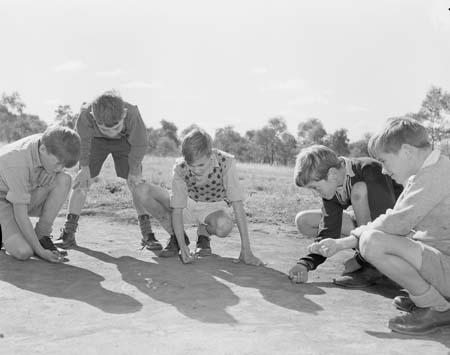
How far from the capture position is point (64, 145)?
4.20 meters

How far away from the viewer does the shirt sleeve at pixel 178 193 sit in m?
4.64

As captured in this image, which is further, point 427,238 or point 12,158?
point 12,158

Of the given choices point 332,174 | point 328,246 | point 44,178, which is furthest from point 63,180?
point 328,246

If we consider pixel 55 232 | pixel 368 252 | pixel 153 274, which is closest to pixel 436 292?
pixel 368 252

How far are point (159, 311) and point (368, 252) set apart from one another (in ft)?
3.90

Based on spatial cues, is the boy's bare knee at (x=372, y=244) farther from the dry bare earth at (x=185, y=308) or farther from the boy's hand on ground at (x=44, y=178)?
the boy's hand on ground at (x=44, y=178)

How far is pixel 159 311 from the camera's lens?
3346 millimetres

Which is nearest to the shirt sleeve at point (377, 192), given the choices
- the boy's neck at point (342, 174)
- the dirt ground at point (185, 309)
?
the boy's neck at point (342, 174)

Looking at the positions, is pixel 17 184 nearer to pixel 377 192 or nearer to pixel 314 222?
pixel 314 222

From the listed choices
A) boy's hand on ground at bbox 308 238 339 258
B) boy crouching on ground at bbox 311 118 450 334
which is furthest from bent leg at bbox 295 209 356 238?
boy crouching on ground at bbox 311 118 450 334

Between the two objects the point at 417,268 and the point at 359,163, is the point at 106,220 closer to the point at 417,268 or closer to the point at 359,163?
the point at 359,163

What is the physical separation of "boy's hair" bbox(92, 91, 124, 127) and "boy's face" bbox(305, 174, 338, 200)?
169 centimetres

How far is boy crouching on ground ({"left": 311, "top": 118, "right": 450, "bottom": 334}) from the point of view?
9.81 feet

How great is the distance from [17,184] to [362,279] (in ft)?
8.46
